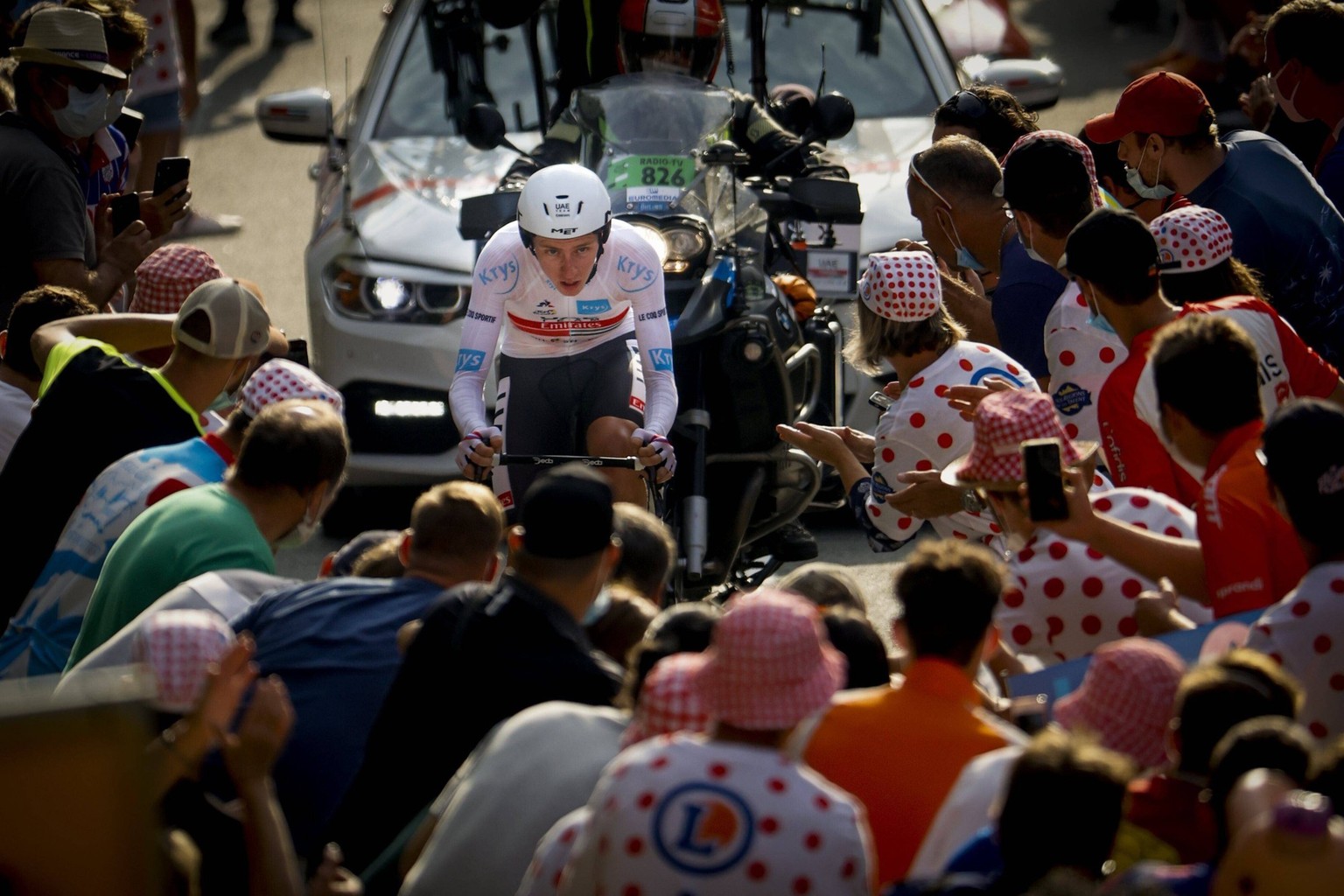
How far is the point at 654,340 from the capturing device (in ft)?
23.0

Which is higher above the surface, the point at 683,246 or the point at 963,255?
the point at 963,255

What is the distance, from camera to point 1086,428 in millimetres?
5738

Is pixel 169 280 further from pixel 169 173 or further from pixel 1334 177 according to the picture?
pixel 1334 177

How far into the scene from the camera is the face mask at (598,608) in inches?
172

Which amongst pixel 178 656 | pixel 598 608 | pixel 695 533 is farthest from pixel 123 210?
pixel 178 656

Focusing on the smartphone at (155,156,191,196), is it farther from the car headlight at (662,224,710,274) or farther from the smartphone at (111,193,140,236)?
the car headlight at (662,224,710,274)

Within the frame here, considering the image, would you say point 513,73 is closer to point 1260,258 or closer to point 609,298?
point 609,298

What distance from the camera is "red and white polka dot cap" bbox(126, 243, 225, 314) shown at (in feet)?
21.6

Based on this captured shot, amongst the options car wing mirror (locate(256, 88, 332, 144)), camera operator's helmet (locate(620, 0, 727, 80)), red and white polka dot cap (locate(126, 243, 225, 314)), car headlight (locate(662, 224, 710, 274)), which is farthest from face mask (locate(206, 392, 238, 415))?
car wing mirror (locate(256, 88, 332, 144))

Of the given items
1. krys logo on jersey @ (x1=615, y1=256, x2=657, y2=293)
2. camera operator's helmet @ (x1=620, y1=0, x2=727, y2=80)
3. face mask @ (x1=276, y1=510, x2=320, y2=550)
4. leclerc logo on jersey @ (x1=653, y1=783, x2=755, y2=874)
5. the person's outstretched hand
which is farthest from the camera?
camera operator's helmet @ (x1=620, y1=0, x2=727, y2=80)

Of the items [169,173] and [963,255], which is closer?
[963,255]

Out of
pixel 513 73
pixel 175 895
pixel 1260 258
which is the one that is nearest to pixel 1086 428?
pixel 1260 258

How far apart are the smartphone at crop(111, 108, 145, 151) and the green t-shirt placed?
392cm

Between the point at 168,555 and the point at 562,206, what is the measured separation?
2.44m
